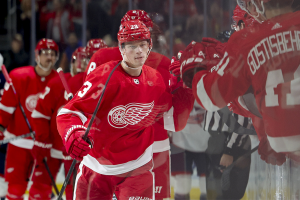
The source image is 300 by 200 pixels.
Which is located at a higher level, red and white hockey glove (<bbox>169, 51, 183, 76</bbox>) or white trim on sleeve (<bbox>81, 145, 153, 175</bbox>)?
→ red and white hockey glove (<bbox>169, 51, 183, 76</bbox>)

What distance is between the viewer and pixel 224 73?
140cm

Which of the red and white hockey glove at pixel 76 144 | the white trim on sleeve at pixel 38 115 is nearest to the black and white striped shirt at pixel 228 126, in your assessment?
the red and white hockey glove at pixel 76 144

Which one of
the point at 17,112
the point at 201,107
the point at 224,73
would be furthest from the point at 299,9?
the point at 17,112

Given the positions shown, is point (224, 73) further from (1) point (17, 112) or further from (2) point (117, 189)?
(1) point (17, 112)

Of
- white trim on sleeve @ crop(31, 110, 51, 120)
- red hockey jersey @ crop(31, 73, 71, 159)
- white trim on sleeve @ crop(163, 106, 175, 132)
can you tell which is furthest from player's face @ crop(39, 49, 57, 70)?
white trim on sleeve @ crop(163, 106, 175, 132)

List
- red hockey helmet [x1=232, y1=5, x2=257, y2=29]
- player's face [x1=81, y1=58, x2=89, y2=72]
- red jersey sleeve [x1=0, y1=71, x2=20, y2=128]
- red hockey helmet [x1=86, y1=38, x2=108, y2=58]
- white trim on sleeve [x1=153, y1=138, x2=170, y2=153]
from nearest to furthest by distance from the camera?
red hockey helmet [x1=232, y1=5, x2=257, y2=29] → white trim on sleeve [x1=153, y1=138, x2=170, y2=153] → red hockey helmet [x1=86, y1=38, x2=108, y2=58] → player's face [x1=81, y1=58, x2=89, y2=72] → red jersey sleeve [x1=0, y1=71, x2=20, y2=128]

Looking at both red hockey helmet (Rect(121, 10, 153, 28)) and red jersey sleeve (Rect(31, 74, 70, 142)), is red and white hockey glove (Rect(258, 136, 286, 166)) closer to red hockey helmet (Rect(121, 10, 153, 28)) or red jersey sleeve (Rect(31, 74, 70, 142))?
red hockey helmet (Rect(121, 10, 153, 28))

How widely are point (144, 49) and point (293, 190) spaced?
81 cm

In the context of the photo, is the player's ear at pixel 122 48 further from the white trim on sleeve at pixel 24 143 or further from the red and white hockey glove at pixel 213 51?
the white trim on sleeve at pixel 24 143

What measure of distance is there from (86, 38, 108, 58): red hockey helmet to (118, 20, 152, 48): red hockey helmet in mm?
349

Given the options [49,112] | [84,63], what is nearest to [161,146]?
[84,63]

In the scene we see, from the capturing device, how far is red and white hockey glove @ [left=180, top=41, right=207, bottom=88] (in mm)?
1494

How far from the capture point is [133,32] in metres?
1.58

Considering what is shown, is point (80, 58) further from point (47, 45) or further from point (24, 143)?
point (24, 143)
